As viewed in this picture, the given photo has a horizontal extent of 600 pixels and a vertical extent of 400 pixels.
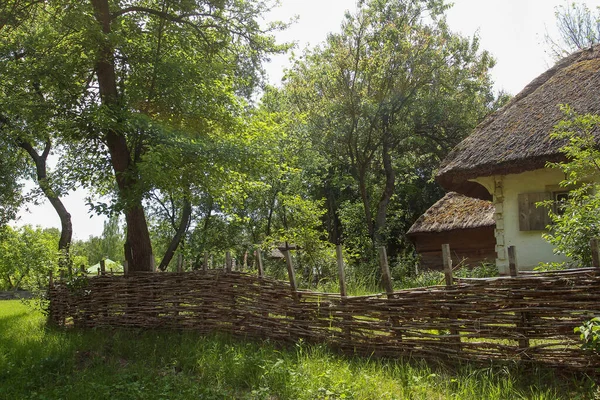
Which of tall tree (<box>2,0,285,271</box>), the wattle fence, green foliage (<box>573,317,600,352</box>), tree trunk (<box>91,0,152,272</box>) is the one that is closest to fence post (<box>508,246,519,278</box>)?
the wattle fence

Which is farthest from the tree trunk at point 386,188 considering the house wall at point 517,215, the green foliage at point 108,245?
the green foliage at point 108,245

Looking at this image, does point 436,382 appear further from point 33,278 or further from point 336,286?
point 33,278

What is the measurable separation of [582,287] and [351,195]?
1832cm

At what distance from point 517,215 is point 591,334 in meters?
5.69

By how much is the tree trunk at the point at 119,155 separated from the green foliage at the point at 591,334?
667cm

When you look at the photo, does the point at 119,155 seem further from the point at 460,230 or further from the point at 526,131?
the point at 460,230

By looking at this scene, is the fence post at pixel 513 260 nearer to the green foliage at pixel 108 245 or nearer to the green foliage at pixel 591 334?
the green foliage at pixel 591 334

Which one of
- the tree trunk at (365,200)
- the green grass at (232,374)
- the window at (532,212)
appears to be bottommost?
the green grass at (232,374)

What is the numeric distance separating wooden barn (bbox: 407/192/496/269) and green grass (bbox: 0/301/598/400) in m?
9.27

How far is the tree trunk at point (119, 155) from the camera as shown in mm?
8828

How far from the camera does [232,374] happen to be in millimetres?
5426

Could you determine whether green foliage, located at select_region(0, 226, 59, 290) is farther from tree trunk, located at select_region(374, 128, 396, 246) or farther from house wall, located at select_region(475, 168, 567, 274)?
house wall, located at select_region(475, 168, 567, 274)

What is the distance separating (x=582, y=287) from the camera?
4297 millimetres

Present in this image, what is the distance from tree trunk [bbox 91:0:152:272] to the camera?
29.0 feet
